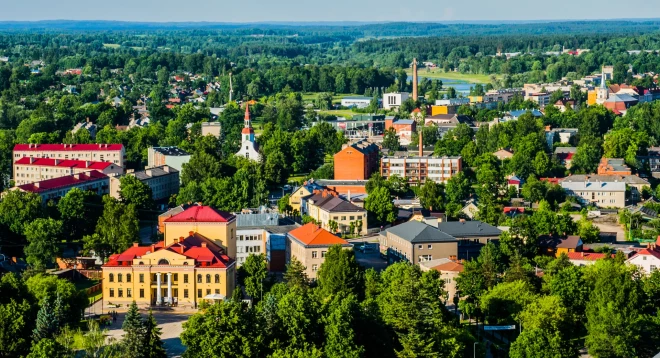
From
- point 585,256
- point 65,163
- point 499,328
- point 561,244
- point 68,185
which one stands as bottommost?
point 499,328

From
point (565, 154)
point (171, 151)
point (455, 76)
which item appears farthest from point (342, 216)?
point (455, 76)

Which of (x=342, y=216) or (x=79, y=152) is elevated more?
(x=79, y=152)

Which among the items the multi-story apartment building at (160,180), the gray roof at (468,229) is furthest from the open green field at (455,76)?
the gray roof at (468,229)

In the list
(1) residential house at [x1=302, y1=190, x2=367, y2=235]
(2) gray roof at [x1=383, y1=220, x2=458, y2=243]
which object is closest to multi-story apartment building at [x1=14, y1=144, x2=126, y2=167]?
(1) residential house at [x1=302, y1=190, x2=367, y2=235]

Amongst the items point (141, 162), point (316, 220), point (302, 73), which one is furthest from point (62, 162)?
point (302, 73)

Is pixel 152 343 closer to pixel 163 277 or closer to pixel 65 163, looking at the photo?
pixel 163 277
